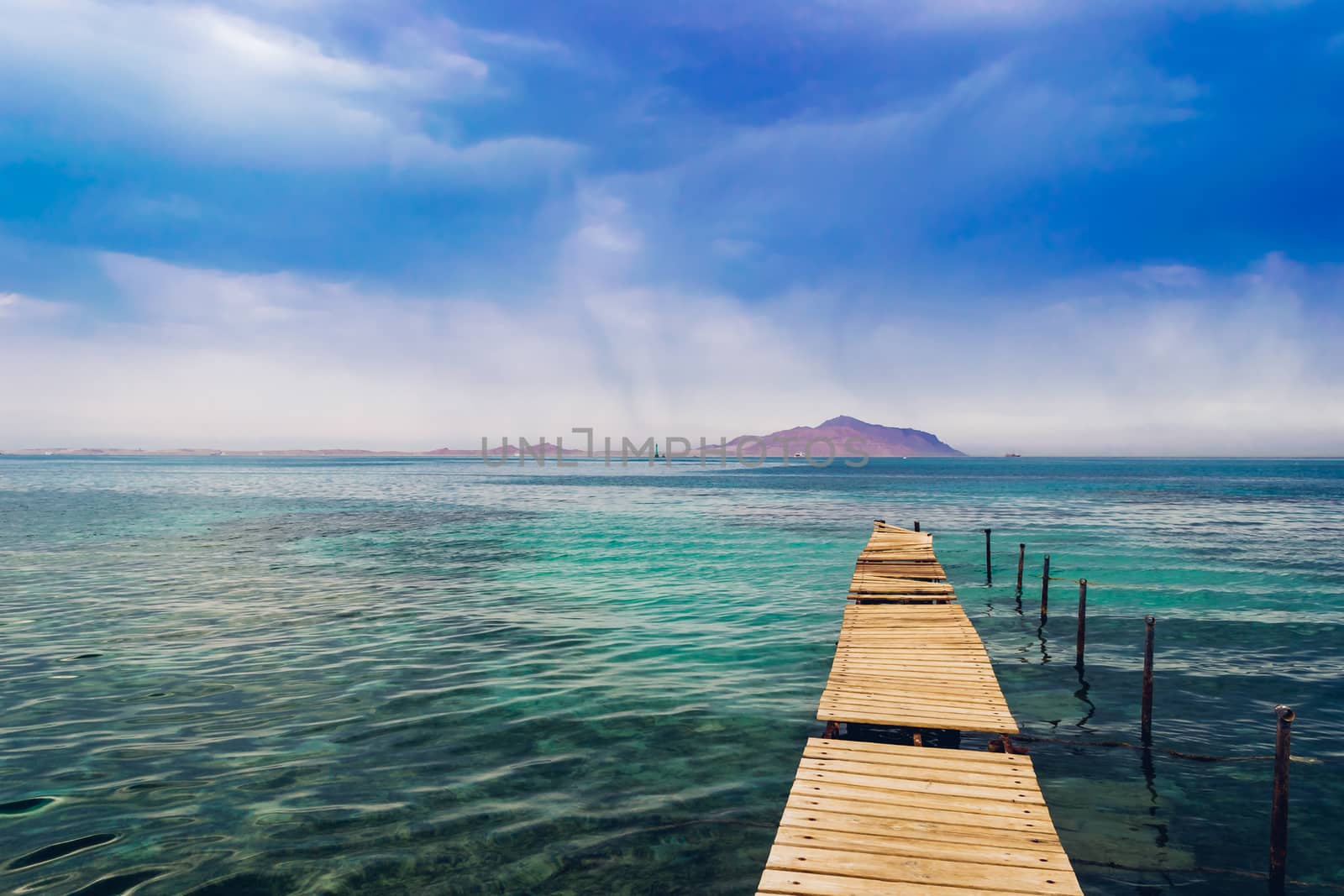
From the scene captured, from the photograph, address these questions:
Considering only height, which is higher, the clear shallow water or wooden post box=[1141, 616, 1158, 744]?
wooden post box=[1141, 616, 1158, 744]

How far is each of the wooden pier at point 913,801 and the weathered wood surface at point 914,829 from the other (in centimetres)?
1

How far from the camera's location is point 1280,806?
24.8 ft

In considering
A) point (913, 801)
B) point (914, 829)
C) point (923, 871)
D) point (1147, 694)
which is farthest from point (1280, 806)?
point (923, 871)

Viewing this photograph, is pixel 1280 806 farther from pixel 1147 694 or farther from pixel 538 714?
pixel 538 714

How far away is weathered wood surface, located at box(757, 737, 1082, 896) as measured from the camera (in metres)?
5.83

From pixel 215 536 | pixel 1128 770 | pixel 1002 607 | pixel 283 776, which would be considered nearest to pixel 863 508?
pixel 1002 607

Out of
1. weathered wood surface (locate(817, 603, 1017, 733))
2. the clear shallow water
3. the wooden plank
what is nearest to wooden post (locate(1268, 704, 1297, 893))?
the clear shallow water

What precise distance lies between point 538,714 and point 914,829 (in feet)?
24.8

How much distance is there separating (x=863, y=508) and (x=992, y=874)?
6294cm

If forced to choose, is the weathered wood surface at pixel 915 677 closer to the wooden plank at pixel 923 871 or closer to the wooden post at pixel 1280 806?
the wooden post at pixel 1280 806

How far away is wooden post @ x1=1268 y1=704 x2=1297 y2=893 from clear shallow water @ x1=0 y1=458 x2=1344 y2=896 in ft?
0.93

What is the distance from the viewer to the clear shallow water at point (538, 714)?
8.27m

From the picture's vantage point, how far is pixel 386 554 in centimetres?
3369

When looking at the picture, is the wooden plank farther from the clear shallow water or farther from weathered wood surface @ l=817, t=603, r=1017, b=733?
weathered wood surface @ l=817, t=603, r=1017, b=733
